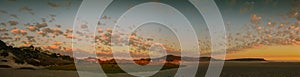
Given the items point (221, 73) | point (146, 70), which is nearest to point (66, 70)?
point (146, 70)

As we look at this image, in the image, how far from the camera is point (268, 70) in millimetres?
13805

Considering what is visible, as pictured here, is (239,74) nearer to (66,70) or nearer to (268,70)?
(268,70)

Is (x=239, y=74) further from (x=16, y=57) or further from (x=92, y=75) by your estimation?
(x=16, y=57)

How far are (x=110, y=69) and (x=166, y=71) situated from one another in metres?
2.54

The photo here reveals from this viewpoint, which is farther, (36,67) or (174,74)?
(36,67)

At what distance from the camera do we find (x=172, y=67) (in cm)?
1424

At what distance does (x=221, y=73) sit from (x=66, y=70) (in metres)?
6.79

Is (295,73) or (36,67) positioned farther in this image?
(36,67)

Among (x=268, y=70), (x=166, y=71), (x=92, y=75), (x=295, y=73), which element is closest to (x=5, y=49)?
(x=92, y=75)

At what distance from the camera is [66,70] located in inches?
566

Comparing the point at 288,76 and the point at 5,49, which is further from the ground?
the point at 5,49

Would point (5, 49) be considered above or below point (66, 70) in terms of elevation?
above

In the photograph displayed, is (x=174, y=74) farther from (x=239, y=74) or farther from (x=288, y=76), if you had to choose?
(x=288, y=76)

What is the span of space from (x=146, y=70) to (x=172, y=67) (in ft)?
3.78
